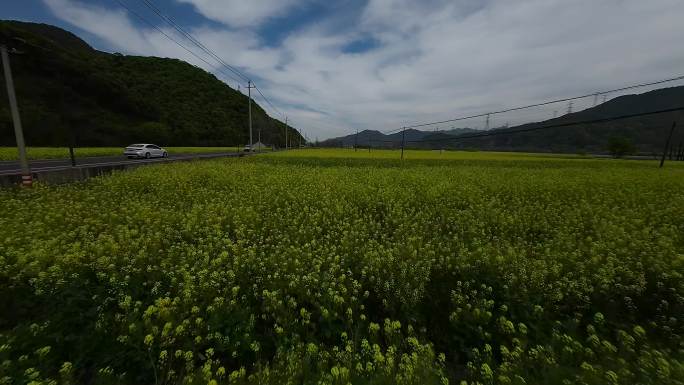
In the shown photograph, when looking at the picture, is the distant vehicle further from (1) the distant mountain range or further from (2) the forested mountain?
(1) the distant mountain range

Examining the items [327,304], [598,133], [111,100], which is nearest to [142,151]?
[327,304]

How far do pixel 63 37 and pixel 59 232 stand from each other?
137 metres

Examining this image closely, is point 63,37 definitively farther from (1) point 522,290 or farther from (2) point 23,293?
(1) point 522,290

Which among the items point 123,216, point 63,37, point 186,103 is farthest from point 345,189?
point 63,37

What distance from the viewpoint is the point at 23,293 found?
4.20 metres

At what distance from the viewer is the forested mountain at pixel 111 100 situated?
46.6 meters

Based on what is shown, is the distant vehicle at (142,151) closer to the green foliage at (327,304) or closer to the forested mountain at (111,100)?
the forested mountain at (111,100)

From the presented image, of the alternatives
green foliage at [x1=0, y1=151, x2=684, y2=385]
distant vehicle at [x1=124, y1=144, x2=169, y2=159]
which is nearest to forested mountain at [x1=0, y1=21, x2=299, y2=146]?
distant vehicle at [x1=124, y1=144, x2=169, y2=159]

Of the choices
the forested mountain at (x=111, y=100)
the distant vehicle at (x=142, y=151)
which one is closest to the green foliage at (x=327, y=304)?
the distant vehicle at (x=142, y=151)

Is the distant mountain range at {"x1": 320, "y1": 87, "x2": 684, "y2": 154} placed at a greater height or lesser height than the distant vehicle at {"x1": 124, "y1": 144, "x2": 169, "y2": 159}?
greater

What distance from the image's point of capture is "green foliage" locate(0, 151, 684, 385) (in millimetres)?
2887

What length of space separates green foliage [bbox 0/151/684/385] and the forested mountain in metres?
44.1

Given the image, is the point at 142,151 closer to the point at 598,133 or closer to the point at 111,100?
the point at 111,100

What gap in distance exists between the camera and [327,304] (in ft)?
12.9
